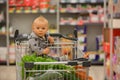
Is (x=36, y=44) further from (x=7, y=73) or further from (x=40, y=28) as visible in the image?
(x=7, y=73)

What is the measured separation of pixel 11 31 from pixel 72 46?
13.6 ft

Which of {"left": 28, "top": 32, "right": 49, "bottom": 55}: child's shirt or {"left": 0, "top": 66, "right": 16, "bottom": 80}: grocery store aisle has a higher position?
{"left": 28, "top": 32, "right": 49, "bottom": 55}: child's shirt

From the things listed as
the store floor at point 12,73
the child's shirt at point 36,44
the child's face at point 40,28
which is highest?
the child's face at point 40,28

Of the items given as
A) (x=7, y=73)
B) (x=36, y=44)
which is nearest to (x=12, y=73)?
(x=7, y=73)

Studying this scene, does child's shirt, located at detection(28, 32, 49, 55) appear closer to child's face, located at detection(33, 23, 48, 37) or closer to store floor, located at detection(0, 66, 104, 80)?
child's face, located at detection(33, 23, 48, 37)

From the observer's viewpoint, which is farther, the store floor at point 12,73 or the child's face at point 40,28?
the store floor at point 12,73

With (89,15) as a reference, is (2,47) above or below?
below

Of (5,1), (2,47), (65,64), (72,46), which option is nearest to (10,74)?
(2,47)

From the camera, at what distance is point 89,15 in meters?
6.73

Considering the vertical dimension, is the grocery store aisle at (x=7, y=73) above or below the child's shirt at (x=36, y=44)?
below

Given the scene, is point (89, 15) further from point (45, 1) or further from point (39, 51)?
point (39, 51)

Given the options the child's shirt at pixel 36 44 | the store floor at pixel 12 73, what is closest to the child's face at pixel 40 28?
the child's shirt at pixel 36 44

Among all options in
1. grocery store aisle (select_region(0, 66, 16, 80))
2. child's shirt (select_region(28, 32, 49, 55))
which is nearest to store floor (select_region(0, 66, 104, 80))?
grocery store aisle (select_region(0, 66, 16, 80))

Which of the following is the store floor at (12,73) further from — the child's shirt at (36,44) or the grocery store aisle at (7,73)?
the child's shirt at (36,44)
